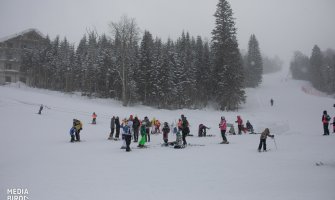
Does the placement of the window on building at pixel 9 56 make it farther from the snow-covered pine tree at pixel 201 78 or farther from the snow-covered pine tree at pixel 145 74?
the snow-covered pine tree at pixel 201 78

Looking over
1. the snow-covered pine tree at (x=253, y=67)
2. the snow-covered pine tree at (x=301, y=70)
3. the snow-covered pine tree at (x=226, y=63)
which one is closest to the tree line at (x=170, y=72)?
the snow-covered pine tree at (x=226, y=63)

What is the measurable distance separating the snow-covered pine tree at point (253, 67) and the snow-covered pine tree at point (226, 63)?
3039 centimetres

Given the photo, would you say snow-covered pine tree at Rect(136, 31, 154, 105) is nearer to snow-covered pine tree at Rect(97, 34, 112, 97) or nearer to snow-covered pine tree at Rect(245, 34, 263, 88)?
snow-covered pine tree at Rect(97, 34, 112, 97)

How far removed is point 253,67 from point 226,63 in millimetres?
36351

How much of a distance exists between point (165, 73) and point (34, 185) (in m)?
37.5

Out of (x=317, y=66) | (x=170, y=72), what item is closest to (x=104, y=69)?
(x=170, y=72)

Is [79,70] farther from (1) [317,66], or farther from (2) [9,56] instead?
(1) [317,66]

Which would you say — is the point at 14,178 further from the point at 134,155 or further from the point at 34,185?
the point at 134,155

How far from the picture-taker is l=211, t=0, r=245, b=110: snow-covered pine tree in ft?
131

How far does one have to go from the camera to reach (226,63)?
1633 inches

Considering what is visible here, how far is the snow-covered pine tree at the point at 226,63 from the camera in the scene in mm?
39844

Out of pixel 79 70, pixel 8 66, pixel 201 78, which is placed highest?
pixel 8 66

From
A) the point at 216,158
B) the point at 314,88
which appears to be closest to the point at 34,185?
the point at 216,158

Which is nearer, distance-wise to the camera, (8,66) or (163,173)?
(163,173)
